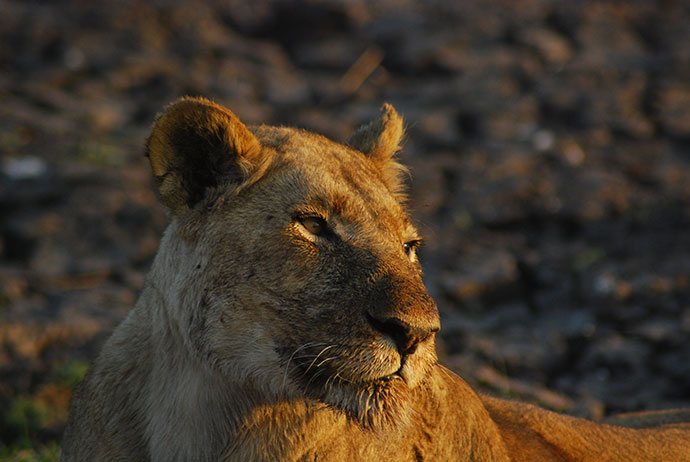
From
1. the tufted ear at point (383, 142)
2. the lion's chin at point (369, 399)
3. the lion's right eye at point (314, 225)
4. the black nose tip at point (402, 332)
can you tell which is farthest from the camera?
the tufted ear at point (383, 142)

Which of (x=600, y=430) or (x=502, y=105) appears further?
(x=502, y=105)

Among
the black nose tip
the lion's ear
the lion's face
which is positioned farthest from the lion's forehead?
the black nose tip

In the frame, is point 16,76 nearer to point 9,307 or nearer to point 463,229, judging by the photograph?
point 9,307

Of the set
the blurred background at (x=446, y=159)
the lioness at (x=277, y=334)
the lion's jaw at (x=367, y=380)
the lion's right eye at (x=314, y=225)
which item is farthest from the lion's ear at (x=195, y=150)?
the blurred background at (x=446, y=159)

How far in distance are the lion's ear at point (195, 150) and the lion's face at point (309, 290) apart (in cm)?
4

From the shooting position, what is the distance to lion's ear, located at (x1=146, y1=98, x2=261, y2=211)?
274 centimetres

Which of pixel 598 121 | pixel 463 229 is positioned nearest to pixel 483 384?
pixel 463 229

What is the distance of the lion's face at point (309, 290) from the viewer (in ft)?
7.88

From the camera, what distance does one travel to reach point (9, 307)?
597cm

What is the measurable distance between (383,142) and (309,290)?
1115 mm

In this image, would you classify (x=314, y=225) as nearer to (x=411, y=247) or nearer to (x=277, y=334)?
(x=277, y=334)

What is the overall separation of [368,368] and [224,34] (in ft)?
29.3

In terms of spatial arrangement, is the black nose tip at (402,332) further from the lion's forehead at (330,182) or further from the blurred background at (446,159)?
the blurred background at (446,159)

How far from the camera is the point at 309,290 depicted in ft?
8.30
